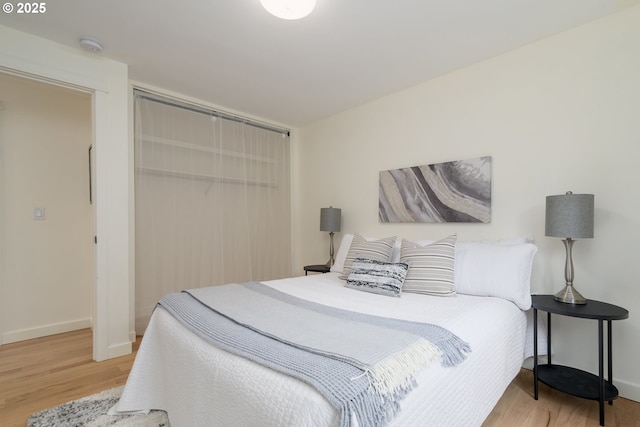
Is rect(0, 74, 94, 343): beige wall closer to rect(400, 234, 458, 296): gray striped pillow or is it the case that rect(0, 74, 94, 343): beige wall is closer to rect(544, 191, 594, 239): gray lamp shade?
rect(400, 234, 458, 296): gray striped pillow

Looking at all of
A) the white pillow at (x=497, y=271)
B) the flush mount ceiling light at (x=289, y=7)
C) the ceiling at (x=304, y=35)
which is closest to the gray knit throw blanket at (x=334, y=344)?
the white pillow at (x=497, y=271)

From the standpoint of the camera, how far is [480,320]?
1562mm

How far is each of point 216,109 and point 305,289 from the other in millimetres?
2402

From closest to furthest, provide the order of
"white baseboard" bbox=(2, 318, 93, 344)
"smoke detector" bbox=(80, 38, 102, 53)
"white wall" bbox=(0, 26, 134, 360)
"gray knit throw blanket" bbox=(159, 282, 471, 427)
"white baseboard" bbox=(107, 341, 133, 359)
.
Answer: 1. "gray knit throw blanket" bbox=(159, 282, 471, 427)
2. "smoke detector" bbox=(80, 38, 102, 53)
3. "white wall" bbox=(0, 26, 134, 360)
4. "white baseboard" bbox=(107, 341, 133, 359)
5. "white baseboard" bbox=(2, 318, 93, 344)

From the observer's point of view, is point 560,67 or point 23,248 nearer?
point 560,67

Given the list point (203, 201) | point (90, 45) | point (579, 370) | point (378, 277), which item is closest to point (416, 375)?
point (378, 277)

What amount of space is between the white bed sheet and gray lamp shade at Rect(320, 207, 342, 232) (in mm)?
1239

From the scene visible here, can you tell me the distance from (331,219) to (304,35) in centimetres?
189

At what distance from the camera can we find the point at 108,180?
2463mm

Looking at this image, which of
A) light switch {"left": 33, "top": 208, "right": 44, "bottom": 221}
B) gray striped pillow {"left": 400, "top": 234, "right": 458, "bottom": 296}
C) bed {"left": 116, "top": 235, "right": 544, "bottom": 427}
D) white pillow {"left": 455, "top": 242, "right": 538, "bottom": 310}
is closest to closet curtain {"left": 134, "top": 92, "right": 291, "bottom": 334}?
light switch {"left": 33, "top": 208, "right": 44, "bottom": 221}

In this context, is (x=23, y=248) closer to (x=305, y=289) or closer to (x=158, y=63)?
(x=158, y=63)

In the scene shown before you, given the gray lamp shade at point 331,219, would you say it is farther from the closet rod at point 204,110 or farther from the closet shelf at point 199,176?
the closet rod at point 204,110

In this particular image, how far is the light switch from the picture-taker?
9.50 feet

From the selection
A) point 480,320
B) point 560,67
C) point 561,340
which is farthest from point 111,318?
point 560,67
